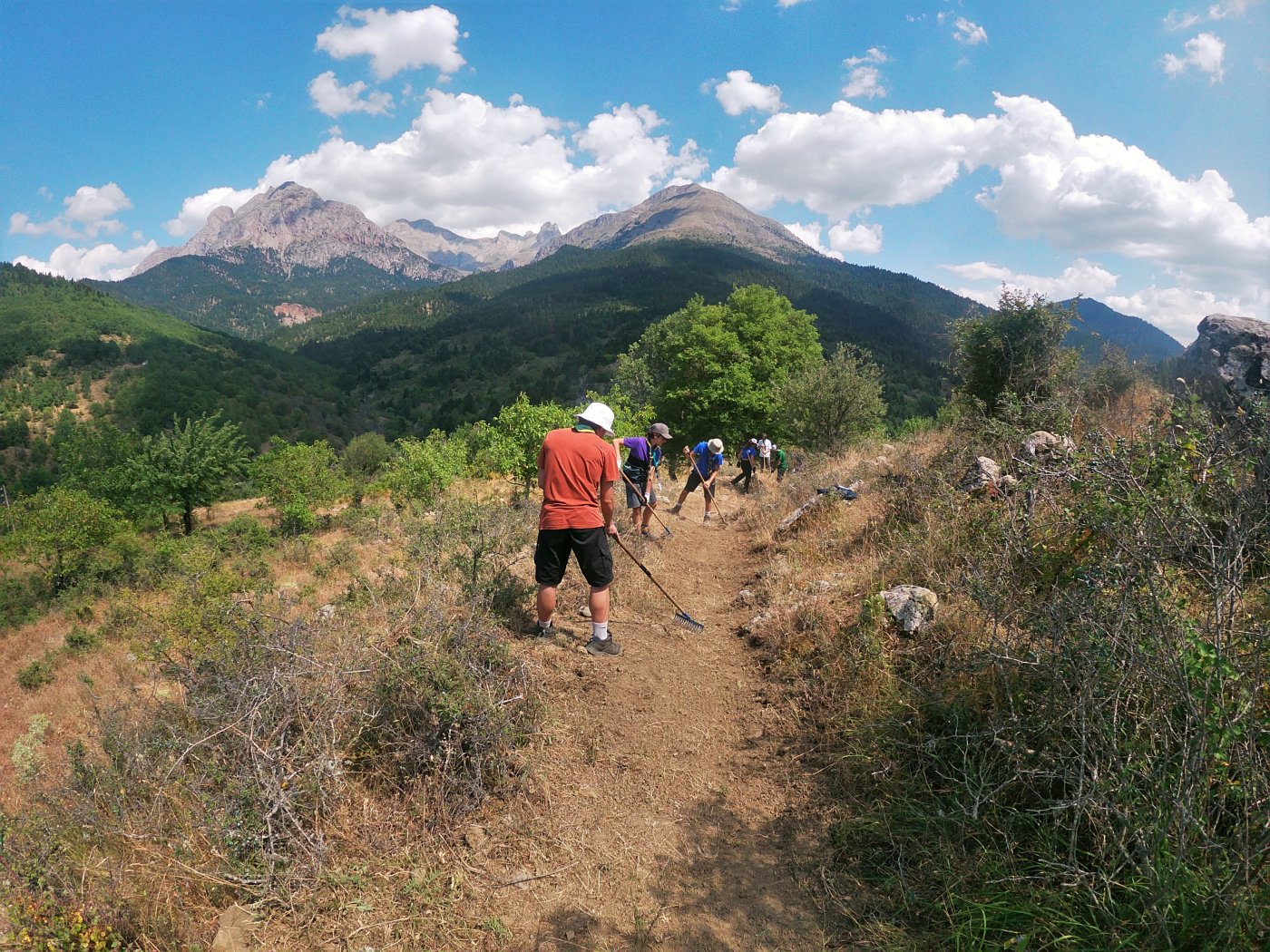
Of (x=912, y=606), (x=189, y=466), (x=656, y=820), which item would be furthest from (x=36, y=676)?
(x=912, y=606)

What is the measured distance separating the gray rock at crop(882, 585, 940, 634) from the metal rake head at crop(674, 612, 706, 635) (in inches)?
72.6

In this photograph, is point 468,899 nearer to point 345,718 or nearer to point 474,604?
point 345,718

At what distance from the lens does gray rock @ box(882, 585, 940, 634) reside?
439cm

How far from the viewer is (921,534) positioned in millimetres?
5922

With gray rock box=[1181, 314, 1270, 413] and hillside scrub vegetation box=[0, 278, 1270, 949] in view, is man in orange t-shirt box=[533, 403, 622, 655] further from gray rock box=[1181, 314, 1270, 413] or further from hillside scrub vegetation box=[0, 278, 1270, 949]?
gray rock box=[1181, 314, 1270, 413]

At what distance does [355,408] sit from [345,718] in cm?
11911

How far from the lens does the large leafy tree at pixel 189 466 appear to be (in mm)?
23547

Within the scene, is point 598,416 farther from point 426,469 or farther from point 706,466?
point 426,469

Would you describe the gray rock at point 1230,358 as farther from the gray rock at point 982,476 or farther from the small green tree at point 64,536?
the small green tree at point 64,536

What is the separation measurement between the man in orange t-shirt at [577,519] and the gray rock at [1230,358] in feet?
33.9

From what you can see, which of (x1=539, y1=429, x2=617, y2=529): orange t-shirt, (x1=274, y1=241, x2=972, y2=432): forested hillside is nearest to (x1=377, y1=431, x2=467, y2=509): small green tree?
(x1=539, y1=429, x2=617, y2=529): orange t-shirt

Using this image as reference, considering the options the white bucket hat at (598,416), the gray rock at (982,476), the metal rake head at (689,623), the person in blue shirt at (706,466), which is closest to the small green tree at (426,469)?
the person in blue shirt at (706,466)

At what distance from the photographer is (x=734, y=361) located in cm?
2567

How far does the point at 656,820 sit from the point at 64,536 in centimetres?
2357
